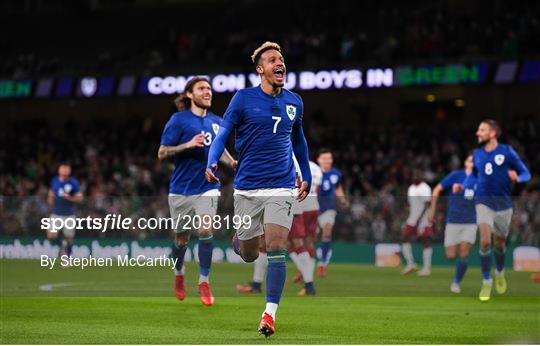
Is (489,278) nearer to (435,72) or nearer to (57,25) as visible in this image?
(435,72)

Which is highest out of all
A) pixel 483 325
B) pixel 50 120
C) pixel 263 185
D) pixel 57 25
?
pixel 57 25

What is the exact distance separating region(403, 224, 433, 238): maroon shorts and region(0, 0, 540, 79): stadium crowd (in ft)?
40.3

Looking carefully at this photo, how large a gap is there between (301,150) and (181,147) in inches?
118

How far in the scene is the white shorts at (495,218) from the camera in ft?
54.5

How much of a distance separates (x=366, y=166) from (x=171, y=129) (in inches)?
812

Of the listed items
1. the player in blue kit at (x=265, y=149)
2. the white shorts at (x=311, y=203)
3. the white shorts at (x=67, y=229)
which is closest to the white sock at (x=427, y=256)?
the white shorts at (x=311, y=203)

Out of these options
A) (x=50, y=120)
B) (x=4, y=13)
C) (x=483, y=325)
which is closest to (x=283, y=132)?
(x=483, y=325)

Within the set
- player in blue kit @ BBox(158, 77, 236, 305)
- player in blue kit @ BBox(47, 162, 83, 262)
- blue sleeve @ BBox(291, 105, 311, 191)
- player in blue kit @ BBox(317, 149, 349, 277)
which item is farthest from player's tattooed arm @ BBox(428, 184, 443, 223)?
blue sleeve @ BBox(291, 105, 311, 191)

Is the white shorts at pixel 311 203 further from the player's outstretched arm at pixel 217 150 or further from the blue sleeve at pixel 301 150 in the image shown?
the player's outstretched arm at pixel 217 150

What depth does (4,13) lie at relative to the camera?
5319cm

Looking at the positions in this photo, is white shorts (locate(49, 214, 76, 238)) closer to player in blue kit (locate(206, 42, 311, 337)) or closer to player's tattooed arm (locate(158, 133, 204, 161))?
player's tattooed arm (locate(158, 133, 204, 161))

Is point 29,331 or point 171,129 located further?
point 171,129

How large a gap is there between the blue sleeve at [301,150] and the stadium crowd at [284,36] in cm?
2375

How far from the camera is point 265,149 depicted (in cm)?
1102
